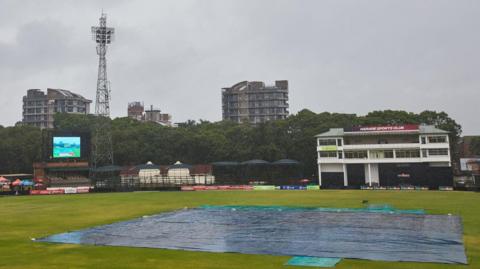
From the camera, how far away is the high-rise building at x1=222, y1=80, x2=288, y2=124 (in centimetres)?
17700

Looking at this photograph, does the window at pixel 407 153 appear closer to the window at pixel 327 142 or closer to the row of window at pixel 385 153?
the row of window at pixel 385 153

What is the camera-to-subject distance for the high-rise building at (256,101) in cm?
17700

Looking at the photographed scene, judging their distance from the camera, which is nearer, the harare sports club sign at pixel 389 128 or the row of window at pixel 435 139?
the row of window at pixel 435 139

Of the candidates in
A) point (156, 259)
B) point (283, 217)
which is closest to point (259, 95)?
point (283, 217)

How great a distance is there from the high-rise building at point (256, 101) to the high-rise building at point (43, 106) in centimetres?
7118

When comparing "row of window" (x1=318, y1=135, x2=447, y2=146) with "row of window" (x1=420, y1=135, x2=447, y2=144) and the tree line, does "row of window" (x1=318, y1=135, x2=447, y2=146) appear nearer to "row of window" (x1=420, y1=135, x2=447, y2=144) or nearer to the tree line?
"row of window" (x1=420, y1=135, x2=447, y2=144)

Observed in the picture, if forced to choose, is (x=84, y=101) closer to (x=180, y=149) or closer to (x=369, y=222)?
(x=180, y=149)

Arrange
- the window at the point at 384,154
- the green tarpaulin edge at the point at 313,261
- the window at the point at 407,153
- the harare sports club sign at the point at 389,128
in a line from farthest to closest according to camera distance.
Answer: the window at the point at 384,154 → the harare sports club sign at the point at 389,128 → the window at the point at 407,153 → the green tarpaulin edge at the point at 313,261

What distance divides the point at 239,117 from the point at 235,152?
8149 cm

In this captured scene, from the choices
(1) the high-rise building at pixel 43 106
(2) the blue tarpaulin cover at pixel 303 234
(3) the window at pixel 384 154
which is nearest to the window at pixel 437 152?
(3) the window at pixel 384 154

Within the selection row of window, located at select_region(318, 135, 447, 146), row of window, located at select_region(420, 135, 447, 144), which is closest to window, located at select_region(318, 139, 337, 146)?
row of window, located at select_region(318, 135, 447, 146)

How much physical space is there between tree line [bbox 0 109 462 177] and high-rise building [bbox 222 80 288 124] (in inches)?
→ 2689

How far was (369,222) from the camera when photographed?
2888cm

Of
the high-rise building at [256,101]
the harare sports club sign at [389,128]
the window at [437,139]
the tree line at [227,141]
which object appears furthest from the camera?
the high-rise building at [256,101]
